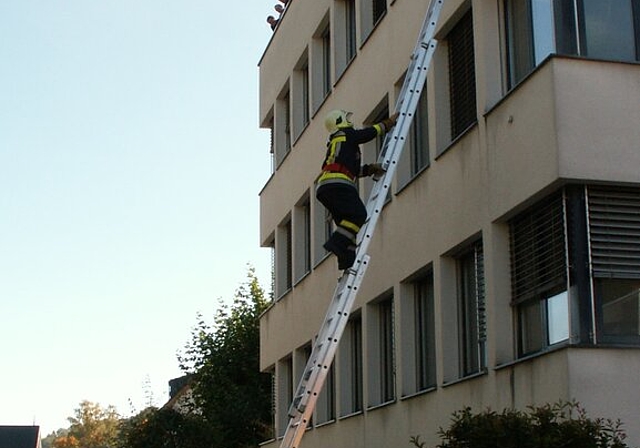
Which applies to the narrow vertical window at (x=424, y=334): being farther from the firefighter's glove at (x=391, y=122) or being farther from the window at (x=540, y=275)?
the firefighter's glove at (x=391, y=122)

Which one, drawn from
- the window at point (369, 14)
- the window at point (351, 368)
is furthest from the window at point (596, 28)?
the window at point (351, 368)

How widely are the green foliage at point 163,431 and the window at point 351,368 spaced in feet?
40.9

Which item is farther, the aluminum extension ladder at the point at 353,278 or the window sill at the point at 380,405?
the window sill at the point at 380,405

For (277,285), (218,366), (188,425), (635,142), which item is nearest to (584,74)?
(635,142)

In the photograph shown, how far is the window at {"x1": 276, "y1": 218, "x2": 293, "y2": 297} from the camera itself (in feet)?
96.7

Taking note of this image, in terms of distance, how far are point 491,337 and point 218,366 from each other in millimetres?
29394

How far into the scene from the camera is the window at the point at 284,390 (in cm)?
2855

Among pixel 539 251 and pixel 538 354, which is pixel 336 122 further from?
pixel 538 354

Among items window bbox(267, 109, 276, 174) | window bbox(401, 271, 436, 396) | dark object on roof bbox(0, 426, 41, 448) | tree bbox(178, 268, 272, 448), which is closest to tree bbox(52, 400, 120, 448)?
dark object on roof bbox(0, 426, 41, 448)

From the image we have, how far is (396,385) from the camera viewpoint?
19.0 m

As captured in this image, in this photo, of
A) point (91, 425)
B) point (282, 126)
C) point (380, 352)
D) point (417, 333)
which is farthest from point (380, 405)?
point (91, 425)

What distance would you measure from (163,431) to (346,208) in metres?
21.6

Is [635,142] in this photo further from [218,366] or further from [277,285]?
[218,366]

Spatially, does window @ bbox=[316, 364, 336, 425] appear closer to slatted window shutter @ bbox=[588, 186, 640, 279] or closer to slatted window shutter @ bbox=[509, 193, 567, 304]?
slatted window shutter @ bbox=[509, 193, 567, 304]
